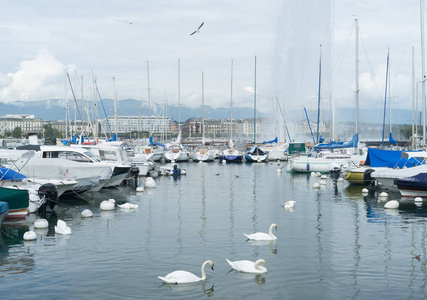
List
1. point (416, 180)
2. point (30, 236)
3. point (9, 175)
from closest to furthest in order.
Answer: point (30, 236) < point (9, 175) < point (416, 180)

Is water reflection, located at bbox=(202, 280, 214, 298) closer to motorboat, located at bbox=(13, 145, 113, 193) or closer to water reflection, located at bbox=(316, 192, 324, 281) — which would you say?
water reflection, located at bbox=(316, 192, 324, 281)

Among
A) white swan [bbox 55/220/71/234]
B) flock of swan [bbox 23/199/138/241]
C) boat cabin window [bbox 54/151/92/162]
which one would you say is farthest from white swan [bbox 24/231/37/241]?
boat cabin window [bbox 54/151/92/162]

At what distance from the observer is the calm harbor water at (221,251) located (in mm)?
15438

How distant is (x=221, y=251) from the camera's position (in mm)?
19828

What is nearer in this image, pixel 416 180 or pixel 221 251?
pixel 221 251

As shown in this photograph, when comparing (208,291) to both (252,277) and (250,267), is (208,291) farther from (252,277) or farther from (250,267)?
(250,267)

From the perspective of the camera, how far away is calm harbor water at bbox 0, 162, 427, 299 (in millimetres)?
15438

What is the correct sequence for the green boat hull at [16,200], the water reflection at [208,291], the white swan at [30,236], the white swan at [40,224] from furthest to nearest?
the green boat hull at [16,200], the white swan at [40,224], the white swan at [30,236], the water reflection at [208,291]

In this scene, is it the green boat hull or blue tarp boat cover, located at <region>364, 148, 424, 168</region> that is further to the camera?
blue tarp boat cover, located at <region>364, 148, 424, 168</region>

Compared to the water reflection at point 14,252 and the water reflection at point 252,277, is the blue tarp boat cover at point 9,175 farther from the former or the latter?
the water reflection at point 252,277

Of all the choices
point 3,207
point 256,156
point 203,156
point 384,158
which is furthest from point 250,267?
point 203,156

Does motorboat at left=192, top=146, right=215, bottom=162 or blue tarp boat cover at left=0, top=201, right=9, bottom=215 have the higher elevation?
blue tarp boat cover at left=0, top=201, right=9, bottom=215

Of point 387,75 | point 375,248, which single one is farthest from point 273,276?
point 387,75

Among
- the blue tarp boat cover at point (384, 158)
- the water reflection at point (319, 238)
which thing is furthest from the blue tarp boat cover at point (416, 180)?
the blue tarp boat cover at point (384, 158)
